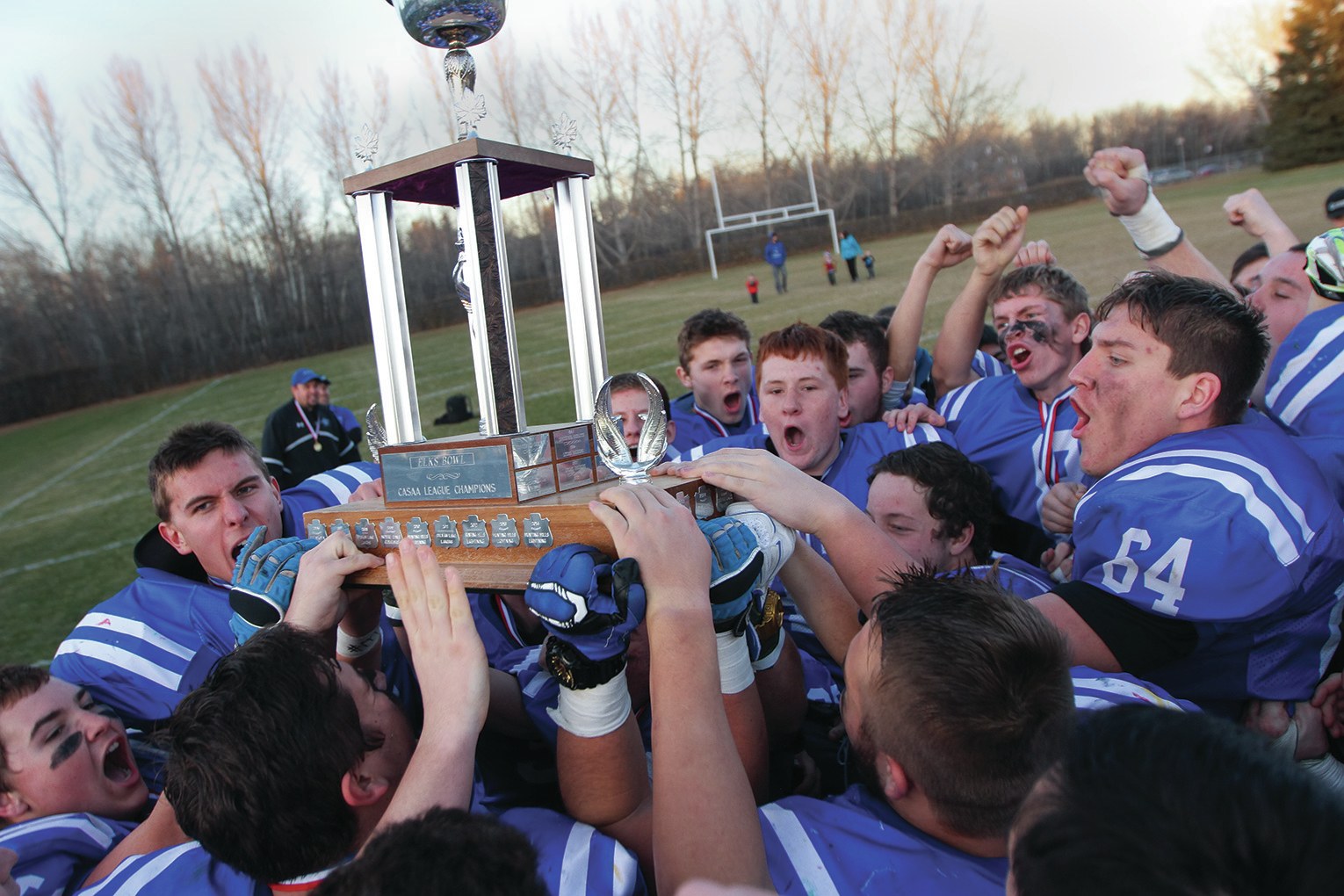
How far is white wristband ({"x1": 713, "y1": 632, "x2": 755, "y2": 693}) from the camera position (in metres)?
1.76

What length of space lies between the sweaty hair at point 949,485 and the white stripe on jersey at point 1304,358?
1.02m

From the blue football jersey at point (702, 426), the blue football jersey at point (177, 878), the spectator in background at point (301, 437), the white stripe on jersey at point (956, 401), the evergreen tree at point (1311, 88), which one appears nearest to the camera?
the blue football jersey at point (177, 878)

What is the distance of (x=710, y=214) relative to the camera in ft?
140

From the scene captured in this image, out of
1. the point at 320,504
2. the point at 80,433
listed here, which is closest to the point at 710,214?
the point at 80,433

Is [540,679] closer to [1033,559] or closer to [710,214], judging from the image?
[1033,559]

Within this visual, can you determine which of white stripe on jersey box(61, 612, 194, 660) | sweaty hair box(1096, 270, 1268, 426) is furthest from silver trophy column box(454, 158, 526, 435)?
sweaty hair box(1096, 270, 1268, 426)

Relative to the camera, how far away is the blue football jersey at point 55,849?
1.92m

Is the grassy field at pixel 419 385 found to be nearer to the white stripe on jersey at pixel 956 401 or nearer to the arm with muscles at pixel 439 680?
the arm with muscles at pixel 439 680

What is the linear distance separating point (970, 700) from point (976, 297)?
3094 mm

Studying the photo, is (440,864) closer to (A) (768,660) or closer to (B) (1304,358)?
(A) (768,660)

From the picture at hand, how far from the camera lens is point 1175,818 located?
0.79m

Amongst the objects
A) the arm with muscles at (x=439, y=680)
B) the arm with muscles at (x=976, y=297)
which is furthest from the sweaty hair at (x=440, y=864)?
the arm with muscles at (x=976, y=297)

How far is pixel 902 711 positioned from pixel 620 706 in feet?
1.82

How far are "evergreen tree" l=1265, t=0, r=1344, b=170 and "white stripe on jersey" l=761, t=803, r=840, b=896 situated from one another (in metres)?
47.9
